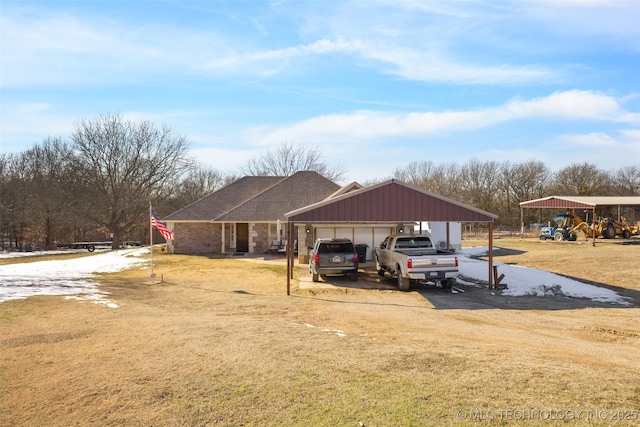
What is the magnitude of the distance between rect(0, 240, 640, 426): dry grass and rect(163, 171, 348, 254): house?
55.6 ft

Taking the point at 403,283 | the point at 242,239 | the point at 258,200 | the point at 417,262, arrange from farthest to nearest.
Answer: the point at 258,200 → the point at 242,239 → the point at 403,283 → the point at 417,262

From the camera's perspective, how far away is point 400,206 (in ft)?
53.7

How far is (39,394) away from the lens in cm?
572

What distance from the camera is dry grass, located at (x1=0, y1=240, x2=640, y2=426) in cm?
498

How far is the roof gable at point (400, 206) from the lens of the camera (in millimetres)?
16125

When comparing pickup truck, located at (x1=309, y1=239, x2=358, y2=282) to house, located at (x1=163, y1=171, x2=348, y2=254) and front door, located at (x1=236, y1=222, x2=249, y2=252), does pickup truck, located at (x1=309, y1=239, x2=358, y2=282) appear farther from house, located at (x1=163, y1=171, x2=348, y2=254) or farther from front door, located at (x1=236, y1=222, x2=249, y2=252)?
front door, located at (x1=236, y1=222, x2=249, y2=252)

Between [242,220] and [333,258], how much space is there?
1296cm

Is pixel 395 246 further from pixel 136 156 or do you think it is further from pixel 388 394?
pixel 136 156

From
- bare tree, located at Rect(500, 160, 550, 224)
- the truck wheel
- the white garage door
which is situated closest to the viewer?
the truck wheel

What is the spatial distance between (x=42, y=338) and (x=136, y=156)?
35.9 meters

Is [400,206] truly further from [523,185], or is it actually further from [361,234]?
[523,185]

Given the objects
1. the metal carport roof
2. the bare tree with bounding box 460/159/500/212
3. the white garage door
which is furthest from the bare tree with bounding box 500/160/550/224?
the white garage door

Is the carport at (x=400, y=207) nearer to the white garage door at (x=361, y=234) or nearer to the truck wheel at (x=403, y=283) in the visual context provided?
the truck wheel at (x=403, y=283)

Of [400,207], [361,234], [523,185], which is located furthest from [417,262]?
[523,185]
